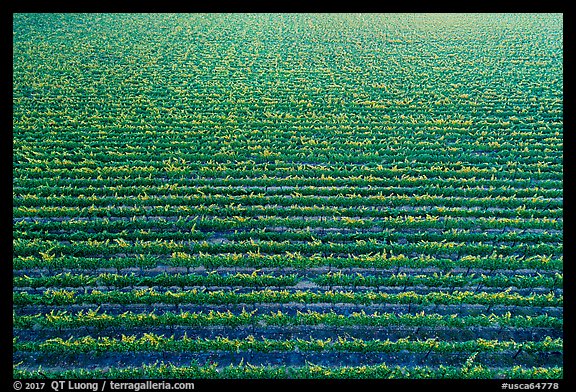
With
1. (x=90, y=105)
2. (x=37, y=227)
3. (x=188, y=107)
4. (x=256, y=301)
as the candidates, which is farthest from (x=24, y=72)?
(x=256, y=301)

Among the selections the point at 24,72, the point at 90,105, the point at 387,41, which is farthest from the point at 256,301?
the point at 387,41

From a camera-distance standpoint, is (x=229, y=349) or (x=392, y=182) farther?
(x=392, y=182)

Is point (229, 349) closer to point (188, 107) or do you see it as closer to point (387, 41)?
point (188, 107)

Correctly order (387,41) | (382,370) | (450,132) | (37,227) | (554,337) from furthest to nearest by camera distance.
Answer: (387,41) < (450,132) < (37,227) < (554,337) < (382,370)

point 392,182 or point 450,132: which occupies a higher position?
point 450,132

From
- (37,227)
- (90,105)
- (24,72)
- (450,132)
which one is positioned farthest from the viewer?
(24,72)

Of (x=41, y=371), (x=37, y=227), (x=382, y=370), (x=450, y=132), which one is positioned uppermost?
(x=450, y=132)

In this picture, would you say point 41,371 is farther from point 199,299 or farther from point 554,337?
point 554,337
